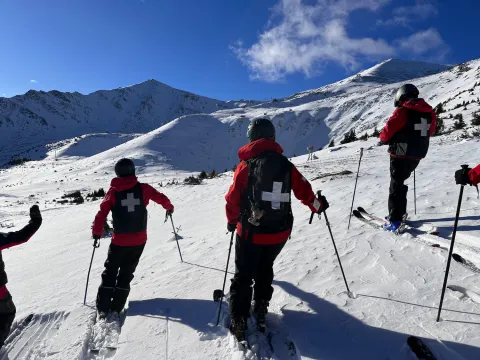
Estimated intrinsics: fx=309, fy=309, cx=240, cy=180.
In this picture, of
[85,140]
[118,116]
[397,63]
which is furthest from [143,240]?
[118,116]

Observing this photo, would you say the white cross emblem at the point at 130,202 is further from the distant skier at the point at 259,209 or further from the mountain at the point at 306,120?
the mountain at the point at 306,120

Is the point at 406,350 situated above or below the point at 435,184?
below

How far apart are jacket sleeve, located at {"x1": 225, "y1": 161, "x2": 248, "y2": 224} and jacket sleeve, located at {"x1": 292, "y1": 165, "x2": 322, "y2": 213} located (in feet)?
1.66

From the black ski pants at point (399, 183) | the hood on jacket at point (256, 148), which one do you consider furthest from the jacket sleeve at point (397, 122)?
the hood on jacket at point (256, 148)

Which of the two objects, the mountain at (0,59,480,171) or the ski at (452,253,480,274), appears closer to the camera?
the ski at (452,253,480,274)

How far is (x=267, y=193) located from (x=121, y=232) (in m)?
2.28

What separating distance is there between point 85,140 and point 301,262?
70.5 metres

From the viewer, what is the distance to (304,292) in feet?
12.5

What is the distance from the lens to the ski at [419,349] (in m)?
2.46

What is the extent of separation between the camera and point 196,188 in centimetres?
1434

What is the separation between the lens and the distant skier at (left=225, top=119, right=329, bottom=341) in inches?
115

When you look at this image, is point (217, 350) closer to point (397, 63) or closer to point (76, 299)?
point (76, 299)

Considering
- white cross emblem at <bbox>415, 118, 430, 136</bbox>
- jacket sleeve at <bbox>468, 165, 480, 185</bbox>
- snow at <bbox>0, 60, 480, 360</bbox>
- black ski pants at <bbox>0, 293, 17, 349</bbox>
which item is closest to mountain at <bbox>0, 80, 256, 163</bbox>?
snow at <bbox>0, 60, 480, 360</bbox>

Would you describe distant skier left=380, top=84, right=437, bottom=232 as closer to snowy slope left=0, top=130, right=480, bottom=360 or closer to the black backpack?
snowy slope left=0, top=130, right=480, bottom=360
